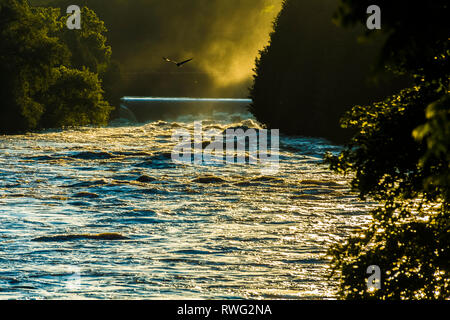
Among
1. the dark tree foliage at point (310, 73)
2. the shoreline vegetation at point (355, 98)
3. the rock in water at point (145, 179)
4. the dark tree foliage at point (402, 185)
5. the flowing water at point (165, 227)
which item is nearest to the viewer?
the shoreline vegetation at point (355, 98)

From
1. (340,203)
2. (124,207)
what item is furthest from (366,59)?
(124,207)

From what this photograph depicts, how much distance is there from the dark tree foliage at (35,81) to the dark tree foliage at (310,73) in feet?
64.0

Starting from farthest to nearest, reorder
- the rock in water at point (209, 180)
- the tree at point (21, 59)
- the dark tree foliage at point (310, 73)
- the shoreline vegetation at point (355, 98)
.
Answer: the tree at point (21, 59)
the dark tree foliage at point (310, 73)
the rock in water at point (209, 180)
the shoreline vegetation at point (355, 98)

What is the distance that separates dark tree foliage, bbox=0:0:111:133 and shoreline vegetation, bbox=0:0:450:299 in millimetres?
127

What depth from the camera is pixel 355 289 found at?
1377 cm

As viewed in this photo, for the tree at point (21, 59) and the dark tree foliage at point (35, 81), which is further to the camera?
the dark tree foliage at point (35, 81)

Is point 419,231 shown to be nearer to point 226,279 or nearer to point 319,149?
point 226,279

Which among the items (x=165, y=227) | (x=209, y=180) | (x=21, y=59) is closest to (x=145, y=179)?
(x=209, y=180)

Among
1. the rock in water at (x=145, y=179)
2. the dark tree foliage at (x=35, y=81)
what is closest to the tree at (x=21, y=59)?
the dark tree foliage at (x=35, y=81)

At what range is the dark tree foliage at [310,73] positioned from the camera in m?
69.7

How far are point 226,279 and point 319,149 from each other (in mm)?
49615
